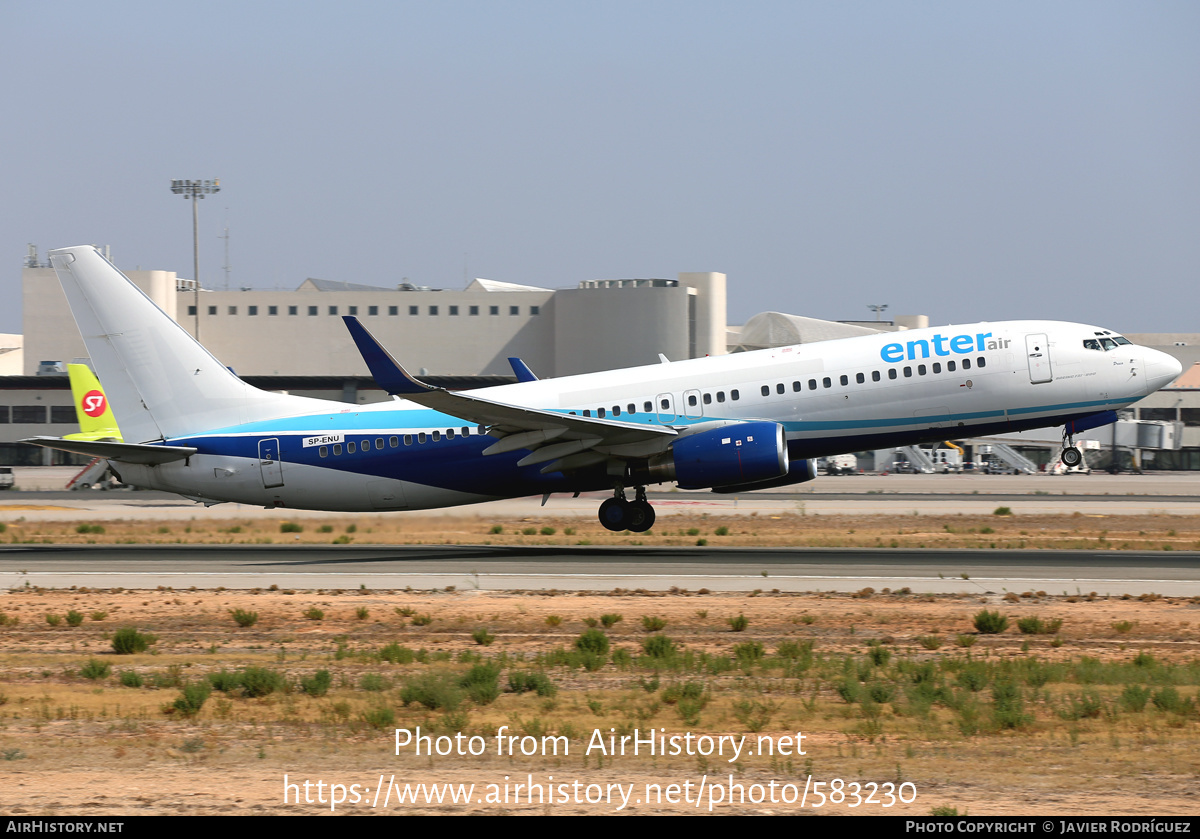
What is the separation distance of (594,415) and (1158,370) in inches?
587

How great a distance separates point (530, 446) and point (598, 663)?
14.4m

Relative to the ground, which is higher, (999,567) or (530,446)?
Answer: (530,446)

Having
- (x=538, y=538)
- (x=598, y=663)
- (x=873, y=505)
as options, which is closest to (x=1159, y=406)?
(x=873, y=505)

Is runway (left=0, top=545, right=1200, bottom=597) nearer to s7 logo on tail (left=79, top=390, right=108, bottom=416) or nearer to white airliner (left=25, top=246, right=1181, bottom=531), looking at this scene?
white airliner (left=25, top=246, right=1181, bottom=531)

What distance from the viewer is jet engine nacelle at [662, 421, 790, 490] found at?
2898 centimetres

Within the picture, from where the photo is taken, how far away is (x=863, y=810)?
9672mm

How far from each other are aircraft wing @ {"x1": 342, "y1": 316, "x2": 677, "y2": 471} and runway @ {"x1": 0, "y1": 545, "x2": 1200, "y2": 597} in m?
2.87

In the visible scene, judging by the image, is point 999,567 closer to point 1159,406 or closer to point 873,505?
point 873,505

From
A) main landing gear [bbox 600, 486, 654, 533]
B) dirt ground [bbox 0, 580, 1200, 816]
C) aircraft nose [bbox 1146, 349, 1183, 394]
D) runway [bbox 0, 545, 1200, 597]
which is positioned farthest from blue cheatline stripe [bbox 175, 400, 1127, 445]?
dirt ground [bbox 0, 580, 1200, 816]

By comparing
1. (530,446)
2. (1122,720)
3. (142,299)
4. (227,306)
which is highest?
(227,306)

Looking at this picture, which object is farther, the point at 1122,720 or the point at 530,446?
the point at 530,446

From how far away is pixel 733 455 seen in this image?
95.5ft

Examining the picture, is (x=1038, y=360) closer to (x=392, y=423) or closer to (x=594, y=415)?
(x=594, y=415)

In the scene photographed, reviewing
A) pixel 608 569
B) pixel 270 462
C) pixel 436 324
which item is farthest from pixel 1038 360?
pixel 436 324
